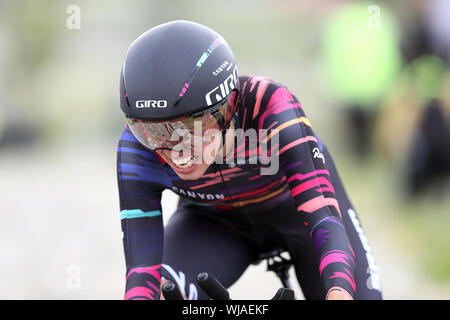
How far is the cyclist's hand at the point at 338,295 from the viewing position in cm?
258

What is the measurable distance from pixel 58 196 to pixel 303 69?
282 inches

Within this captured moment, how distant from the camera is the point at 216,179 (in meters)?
3.33

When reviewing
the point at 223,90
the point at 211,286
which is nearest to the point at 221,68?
the point at 223,90

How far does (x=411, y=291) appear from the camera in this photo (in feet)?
23.0

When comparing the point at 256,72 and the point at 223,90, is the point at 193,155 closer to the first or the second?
the point at 223,90

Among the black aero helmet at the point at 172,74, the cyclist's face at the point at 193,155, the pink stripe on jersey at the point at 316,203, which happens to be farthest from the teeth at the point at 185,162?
the pink stripe on jersey at the point at 316,203

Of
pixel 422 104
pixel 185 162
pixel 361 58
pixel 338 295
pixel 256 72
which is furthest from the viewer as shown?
pixel 256 72

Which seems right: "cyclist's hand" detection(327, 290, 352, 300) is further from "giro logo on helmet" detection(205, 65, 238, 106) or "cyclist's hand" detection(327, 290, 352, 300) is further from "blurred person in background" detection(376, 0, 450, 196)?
"blurred person in background" detection(376, 0, 450, 196)

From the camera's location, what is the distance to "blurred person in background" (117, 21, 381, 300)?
2689 millimetres

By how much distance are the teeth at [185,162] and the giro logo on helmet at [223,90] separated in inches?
9.5

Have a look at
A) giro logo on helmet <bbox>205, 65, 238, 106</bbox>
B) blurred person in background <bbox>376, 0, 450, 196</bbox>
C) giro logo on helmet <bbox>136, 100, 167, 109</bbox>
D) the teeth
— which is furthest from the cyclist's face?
blurred person in background <bbox>376, 0, 450, 196</bbox>

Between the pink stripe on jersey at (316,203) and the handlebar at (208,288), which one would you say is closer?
the handlebar at (208,288)

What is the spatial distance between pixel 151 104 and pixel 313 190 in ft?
2.47

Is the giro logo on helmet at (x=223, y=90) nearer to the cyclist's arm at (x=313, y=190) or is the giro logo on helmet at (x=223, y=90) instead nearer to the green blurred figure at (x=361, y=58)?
the cyclist's arm at (x=313, y=190)
